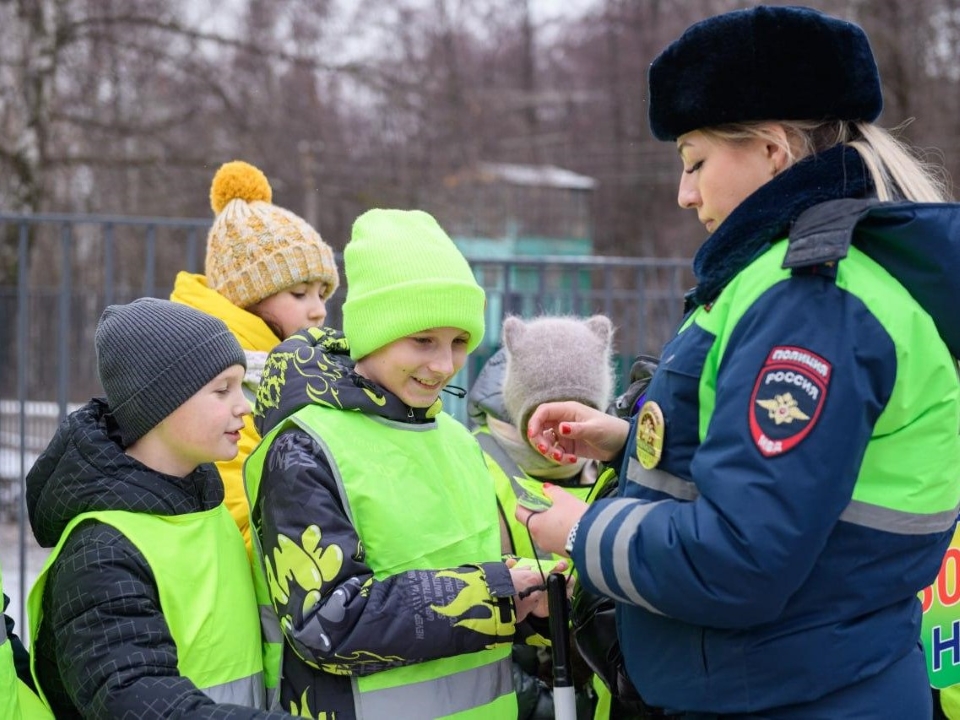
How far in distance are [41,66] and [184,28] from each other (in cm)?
166

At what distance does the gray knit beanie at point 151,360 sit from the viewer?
220 cm

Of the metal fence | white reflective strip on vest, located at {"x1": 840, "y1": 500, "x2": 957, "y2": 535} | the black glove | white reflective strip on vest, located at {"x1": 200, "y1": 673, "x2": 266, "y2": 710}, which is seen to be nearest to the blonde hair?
white reflective strip on vest, located at {"x1": 840, "y1": 500, "x2": 957, "y2": 535}

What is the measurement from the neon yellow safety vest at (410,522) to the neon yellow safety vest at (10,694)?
444 mm

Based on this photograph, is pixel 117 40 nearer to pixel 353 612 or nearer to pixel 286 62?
pixel 286 62

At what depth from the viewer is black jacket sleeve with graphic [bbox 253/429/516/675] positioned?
6.57 ft

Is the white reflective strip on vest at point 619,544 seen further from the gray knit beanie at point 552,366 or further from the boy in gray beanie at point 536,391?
the gray knit beanie at point 552,366

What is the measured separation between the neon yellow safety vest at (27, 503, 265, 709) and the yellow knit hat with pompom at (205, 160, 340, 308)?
1077 millimetres

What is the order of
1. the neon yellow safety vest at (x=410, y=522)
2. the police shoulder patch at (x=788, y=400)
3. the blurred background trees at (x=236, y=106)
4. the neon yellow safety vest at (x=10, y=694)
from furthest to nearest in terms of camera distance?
the blurred background trees at (x=236, y=106) < the neon yellow safety vest at (x=410, y=522) < the neon yellow safety vest at (x=10, y=694) < the police shoulder patch at (x=788, y=400)

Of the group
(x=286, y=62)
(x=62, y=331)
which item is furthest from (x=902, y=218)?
(x=286, y=62)

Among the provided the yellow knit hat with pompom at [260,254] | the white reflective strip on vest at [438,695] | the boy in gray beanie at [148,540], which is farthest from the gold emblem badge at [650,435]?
the yellow knit hat with pompom at [260,254]

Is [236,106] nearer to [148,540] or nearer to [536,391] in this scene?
[536,391]

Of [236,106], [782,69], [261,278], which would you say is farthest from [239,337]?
[236,106]

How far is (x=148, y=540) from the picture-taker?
204 centimetres

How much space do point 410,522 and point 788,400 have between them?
88cm
